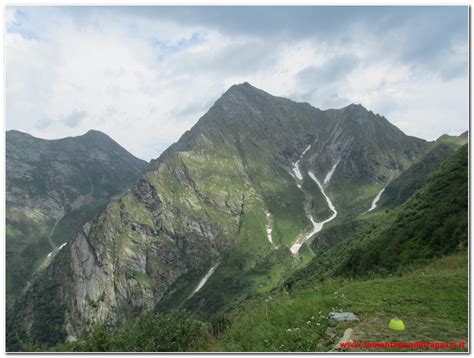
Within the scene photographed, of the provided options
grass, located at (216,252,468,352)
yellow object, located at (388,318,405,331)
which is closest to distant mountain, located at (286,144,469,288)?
grass, located at (216,252,468,352)

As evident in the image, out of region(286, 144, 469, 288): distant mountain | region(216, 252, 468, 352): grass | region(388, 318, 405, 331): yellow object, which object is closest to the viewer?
region(216, 252, 468, 352): grass

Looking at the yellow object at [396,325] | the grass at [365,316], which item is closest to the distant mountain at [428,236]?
the grass at [365,316]

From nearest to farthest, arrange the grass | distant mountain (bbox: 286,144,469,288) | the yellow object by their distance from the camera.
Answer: the grass → the yellow object → distant mountain (bbox: 286,144,469,288)

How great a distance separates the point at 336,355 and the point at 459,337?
5.20 meters

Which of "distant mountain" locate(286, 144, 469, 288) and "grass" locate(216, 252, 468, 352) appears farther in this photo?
"distant mountain" locate(286, 144, 469, 288)

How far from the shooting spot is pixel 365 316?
1700cm

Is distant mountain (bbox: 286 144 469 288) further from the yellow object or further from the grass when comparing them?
the yellow object

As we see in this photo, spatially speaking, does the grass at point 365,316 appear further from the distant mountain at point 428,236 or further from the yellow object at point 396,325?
the distant mountain at point 428,236

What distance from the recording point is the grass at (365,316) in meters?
14.7

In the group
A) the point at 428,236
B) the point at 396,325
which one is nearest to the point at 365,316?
the point at 396,325

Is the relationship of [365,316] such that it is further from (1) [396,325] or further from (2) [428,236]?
(2) [428,236]

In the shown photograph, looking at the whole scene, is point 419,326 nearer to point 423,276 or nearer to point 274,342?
point 274,342

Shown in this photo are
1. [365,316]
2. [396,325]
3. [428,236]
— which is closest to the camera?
[396,325]

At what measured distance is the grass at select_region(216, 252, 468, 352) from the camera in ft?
48.3
